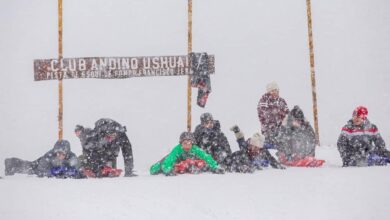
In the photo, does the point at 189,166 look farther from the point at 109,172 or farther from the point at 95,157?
the point at 95,157

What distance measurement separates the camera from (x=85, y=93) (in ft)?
→ 80.5

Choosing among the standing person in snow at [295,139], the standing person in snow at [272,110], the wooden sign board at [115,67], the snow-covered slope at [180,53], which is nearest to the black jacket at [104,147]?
the wooden sign board at [115,67]

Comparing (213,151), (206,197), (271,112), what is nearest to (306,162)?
(271,112)

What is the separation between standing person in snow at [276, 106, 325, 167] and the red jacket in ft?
2.50

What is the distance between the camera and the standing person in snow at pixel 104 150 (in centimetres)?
923

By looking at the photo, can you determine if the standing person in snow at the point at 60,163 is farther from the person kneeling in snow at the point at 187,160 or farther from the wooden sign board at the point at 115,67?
the wooden sign board at the point at 115,67

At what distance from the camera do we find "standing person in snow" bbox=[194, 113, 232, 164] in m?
9.83

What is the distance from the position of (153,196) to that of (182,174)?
161 centimetres

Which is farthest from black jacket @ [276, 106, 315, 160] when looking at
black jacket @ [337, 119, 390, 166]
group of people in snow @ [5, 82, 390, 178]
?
black jacket @ [337, 119, 390, 166]

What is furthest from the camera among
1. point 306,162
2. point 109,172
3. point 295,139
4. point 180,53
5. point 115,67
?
point 180,53

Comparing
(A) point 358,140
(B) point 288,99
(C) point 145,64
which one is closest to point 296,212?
(A) point 358,140

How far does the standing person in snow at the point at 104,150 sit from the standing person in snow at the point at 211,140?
134 centimetres

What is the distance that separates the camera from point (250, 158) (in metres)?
9.88

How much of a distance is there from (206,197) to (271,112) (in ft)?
14.0
